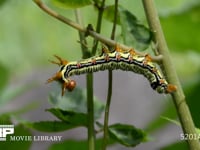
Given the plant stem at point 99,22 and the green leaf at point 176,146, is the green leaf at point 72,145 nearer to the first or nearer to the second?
the green leaf at point 176,146

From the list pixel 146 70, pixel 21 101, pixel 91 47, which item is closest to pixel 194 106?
pixel 146 70

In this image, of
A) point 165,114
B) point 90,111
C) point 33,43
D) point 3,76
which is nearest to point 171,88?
point 90,111

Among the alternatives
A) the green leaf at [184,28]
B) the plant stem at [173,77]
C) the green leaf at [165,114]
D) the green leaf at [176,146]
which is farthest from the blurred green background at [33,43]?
the plant stem at [173,77]

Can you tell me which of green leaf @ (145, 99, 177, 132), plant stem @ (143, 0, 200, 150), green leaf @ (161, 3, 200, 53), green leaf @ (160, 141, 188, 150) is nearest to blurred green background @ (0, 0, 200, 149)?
green leaf @ (161, 3, 200, 53)

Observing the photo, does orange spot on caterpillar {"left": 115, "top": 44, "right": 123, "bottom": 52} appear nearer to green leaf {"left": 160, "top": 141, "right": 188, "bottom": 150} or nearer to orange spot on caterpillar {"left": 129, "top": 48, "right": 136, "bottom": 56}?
orange spot on caterpillar {"left": 129, "top": 48, "right": 136, "bottom": 56}

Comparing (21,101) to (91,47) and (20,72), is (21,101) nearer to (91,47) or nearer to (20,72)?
(20,72)
